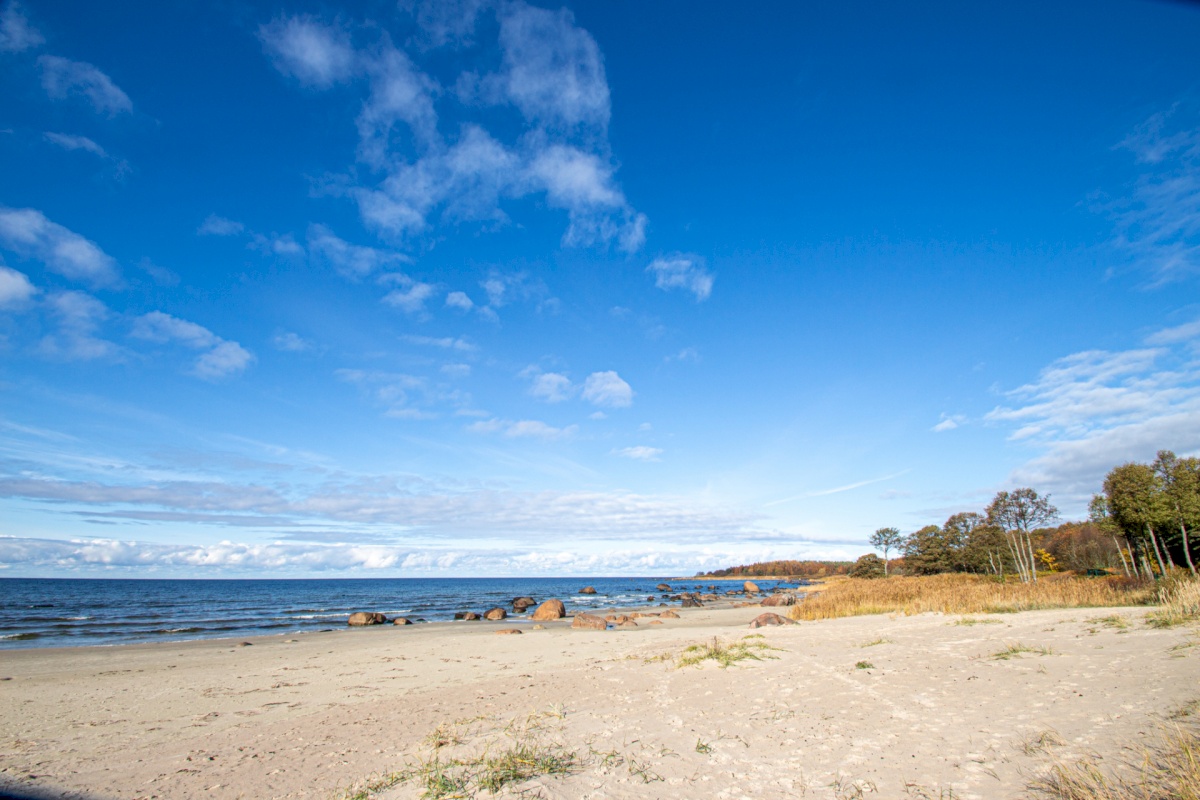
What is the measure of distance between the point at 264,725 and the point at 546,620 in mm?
31599

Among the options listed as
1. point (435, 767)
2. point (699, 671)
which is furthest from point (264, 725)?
point (699, 671)

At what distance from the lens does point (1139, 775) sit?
560 centimetres

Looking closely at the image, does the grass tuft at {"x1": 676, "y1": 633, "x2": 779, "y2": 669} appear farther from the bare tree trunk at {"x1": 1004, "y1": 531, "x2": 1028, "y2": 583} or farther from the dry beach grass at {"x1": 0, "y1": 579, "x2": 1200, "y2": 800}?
the bare tree trunk at {"x1": 1004, "y1": 531, "x2": 1028, "y2": 583}

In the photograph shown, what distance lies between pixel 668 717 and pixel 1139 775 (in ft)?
21.0

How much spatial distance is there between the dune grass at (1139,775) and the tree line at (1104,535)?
120ft

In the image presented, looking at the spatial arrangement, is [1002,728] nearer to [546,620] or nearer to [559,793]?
[559,793]

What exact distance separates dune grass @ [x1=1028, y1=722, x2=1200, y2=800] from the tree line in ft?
120

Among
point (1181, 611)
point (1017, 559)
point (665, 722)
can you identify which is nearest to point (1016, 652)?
point (1181, 611)

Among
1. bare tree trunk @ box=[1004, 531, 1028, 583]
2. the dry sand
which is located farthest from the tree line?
the dry sand

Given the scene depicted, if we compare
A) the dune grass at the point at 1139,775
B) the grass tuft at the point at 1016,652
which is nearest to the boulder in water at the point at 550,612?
the grass tuft at the point at 1016,652

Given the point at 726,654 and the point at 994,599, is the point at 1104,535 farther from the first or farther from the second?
the point at 726,654

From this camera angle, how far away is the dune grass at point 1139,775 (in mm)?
4906

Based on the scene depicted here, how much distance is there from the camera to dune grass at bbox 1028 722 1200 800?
4906 mm

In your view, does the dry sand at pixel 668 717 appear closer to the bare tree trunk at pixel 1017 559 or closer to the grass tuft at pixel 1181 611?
the grass tuft at pixel 1181 611
